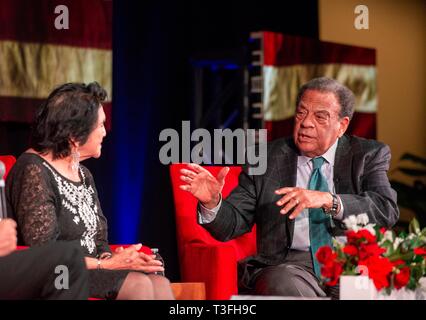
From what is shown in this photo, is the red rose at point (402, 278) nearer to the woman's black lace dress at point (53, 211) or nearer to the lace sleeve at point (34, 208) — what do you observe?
the woman's black lace dress at point (53, 211)

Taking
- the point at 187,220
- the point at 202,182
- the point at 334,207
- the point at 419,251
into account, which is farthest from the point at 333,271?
the point at 187,220

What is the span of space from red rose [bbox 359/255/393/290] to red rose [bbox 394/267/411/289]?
0.05 meters

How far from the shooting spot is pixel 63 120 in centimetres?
326

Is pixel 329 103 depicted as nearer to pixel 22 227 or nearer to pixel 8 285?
pixel 22 227

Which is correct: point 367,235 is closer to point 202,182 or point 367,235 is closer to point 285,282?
point 285,282

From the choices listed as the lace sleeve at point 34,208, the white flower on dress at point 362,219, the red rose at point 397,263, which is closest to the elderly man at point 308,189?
the white flower on dress at point 362,219

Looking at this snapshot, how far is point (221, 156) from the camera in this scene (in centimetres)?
568

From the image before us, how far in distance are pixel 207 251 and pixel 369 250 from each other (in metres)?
0.95

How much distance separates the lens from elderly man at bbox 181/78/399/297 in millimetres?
3648

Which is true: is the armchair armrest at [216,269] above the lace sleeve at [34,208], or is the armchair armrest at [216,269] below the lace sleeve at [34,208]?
below

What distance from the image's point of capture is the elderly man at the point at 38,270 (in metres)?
2.69

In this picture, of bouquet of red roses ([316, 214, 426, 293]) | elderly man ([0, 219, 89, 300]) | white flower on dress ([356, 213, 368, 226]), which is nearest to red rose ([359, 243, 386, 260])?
bouquet of red roses ([316, 214, 426, 293])

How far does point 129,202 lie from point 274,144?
6.92 feet
